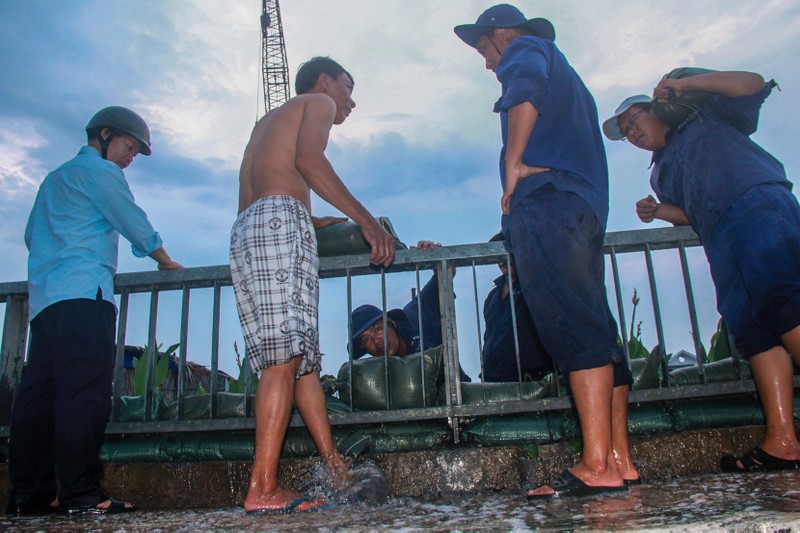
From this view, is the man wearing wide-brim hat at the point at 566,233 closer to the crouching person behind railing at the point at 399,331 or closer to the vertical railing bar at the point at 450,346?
the vertical railing bar at the point at 450,346

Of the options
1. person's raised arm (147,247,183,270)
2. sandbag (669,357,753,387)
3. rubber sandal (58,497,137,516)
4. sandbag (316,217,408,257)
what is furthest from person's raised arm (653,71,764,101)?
rubber sandal (58,497,137,516)

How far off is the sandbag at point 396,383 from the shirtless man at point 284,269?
51 cm

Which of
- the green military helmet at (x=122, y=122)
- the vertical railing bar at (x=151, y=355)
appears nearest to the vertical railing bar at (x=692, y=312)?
the vertical railing bar at (x=151, y=355)

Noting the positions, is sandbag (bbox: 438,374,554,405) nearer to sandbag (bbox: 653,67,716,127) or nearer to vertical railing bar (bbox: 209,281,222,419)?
vertical railing bar (bbox: 209,281,222,419)

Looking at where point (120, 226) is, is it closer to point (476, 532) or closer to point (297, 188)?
point (297, 188)

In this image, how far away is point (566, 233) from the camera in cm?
229

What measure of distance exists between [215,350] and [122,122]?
1351 millimetres

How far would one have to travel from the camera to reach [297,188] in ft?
8.99

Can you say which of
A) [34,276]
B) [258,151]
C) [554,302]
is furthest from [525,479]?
[34,276]

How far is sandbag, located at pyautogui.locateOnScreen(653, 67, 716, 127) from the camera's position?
10.1ft

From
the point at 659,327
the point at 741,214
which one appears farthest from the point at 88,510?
the point at 741,214

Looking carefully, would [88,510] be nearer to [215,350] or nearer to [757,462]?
[215,350]

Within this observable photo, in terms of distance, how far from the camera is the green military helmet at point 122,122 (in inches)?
→ 127

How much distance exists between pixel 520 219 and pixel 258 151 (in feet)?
4.24
